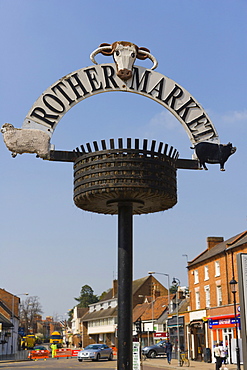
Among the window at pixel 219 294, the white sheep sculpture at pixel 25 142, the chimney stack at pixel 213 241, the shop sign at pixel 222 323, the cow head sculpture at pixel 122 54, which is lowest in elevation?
the shop sign at pixel 222 323

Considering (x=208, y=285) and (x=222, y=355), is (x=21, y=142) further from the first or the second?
(x=208, y=285)

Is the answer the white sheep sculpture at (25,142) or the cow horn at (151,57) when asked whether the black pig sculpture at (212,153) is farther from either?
the white sheep sculpture at (25,142)

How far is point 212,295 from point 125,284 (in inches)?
1388

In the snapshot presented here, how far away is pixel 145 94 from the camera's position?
30.6 ft

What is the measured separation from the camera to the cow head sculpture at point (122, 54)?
918 centimetres

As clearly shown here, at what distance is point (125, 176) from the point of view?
26.1 ft

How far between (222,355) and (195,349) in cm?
1721

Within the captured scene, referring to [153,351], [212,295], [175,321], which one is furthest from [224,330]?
[153,351]

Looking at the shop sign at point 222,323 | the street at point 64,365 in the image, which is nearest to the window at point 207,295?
the shop sign at point 222,323

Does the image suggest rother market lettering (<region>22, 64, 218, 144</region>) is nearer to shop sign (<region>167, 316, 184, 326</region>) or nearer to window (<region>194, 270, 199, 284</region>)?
window (<region>194, 270, 199, 284</region>)

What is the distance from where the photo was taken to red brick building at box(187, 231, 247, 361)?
1499 inches

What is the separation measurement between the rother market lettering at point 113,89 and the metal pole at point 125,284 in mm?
2083

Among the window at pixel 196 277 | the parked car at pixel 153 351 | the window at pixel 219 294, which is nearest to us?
the window at pixel 219 294

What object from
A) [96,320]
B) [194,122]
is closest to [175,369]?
[194,122]
